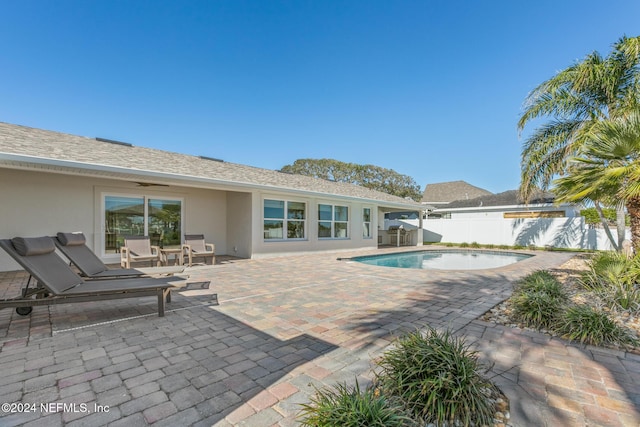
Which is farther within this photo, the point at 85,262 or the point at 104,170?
the point at 104,170

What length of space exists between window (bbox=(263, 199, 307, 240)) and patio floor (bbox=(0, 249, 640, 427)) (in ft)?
21.8

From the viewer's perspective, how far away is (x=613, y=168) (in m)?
5.34

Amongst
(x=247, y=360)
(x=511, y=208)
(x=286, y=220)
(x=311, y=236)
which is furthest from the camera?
(x=511, y=208)

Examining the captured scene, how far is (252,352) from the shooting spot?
3.24 m

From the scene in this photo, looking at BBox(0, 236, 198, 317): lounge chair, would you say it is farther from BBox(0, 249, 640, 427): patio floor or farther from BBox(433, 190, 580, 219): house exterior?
BBox(433, 190, 580, 219): house exterior

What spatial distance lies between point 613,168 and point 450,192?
3198 centimetres

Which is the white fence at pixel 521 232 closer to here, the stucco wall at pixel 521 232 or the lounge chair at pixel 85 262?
the stucco wall at pixel 521 232

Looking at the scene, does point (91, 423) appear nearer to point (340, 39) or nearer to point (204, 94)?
point (340, 39)

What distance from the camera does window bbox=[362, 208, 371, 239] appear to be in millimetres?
16656

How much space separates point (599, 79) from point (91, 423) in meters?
14.8

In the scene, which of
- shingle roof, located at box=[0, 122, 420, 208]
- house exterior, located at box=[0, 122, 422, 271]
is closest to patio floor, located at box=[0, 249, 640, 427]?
shingle roof, located at box=[0, 122, 420, 208]

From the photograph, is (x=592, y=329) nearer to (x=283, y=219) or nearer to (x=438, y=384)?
(x=438, y=384)

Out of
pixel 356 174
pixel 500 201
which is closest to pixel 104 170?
pixel 500 201

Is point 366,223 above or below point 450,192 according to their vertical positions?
below
